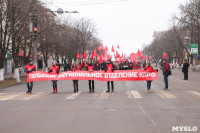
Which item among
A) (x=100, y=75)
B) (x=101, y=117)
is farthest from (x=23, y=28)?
(x=101, y=117)

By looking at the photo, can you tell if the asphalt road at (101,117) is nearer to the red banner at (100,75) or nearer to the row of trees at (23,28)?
the red banner at (100,75)

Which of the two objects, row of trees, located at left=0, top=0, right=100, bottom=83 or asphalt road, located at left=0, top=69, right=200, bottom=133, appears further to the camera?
row of trees, located at left=0, top=0, right=100, bottom=83

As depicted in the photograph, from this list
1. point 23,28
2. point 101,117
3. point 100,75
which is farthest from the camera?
point 23,28

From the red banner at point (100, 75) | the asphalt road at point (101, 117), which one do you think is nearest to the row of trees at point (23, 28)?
the red banner at point (100, 75)

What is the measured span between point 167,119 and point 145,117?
66 centimetres

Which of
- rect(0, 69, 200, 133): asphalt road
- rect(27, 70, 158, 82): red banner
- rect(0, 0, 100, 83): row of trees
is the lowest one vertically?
rect(0, 69, 200, 133): asphalt road

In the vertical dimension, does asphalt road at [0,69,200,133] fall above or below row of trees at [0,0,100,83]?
below

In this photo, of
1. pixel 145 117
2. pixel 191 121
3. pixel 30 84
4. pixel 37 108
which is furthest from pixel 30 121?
pixel 30 84

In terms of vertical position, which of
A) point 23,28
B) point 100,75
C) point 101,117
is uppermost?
point 23,28

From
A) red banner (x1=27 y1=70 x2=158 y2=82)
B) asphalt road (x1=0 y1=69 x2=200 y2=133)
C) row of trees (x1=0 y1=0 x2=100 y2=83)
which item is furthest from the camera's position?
row of trees (x1=0 y1=0 x2=100 y2=83)

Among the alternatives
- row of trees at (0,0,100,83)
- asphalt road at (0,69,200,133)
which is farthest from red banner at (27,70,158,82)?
row of trees at (0,0,100,83)

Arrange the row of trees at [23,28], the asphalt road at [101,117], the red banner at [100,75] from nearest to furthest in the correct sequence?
the asphalt road at [101,117]
the red banner at [100,75]
the row of trees at [23,28]

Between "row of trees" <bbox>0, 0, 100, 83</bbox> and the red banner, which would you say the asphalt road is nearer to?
the red banner

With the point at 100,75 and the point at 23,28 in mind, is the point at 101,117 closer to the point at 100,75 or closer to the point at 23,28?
the point at 100,75
